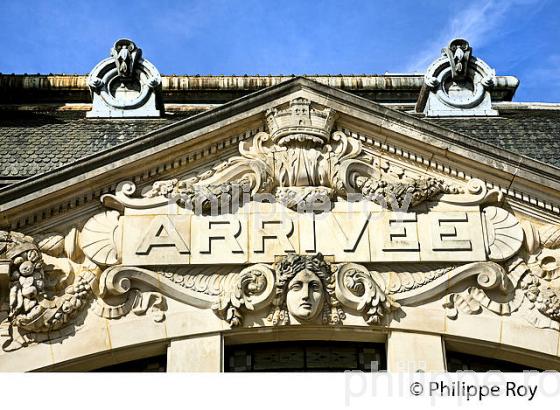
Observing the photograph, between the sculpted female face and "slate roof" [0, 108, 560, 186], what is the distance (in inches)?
140

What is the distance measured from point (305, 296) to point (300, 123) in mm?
2610

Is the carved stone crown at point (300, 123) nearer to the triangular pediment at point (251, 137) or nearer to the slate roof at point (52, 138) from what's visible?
→ the triangular pediment at point (251, 137)

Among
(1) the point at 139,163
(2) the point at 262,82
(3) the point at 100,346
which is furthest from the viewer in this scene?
(2) the point at 262,82

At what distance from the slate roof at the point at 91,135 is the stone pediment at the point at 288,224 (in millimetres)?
1209

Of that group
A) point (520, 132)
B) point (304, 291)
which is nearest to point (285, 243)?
point (304, 291)

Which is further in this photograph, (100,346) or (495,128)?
(495,128)

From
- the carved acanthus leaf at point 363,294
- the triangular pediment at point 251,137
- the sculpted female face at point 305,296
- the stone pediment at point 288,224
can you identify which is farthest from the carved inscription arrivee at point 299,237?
the triangular pediment at point 251,137

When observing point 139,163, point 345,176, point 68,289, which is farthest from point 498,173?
point 68,289

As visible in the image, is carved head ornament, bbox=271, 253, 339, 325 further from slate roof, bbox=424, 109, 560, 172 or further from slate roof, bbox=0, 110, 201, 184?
slate roof, bbox=424, 109, 560, 172

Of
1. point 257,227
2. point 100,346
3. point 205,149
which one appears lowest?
point 100,346

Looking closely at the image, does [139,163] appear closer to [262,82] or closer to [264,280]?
[264,280]

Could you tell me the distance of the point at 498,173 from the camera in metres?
15.3

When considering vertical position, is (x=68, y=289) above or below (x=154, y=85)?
below

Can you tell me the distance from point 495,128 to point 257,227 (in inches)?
190
